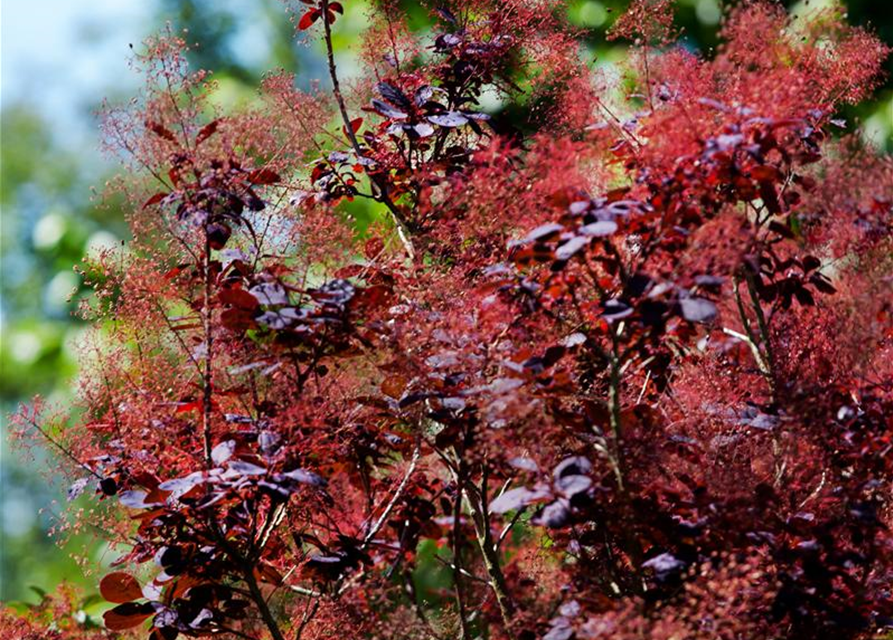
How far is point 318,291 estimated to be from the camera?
1.81 metres

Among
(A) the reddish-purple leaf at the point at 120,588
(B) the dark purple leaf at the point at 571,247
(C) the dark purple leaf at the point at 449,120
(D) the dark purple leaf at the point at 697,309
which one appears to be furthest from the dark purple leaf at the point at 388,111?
(A) the reddish-purple leaf at the point at 120,588

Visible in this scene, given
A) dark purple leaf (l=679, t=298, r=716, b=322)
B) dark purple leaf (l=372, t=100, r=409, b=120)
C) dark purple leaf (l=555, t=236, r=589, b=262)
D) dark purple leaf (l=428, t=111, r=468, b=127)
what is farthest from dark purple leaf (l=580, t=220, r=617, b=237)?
dark purple leaf (l=372, t=100, r=409, b=120)

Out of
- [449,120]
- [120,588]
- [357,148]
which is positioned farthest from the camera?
[357,148]

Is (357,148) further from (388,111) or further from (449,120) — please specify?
(449,120)

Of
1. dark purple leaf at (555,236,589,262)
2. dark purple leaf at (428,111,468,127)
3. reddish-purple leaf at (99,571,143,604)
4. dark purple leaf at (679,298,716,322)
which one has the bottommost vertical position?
reddish-purple leaf at (99,571,143,604)

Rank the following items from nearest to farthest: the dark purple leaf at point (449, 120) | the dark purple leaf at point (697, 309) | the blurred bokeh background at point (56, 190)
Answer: the dark purple leaf at point (697, 309), the dark purple leaf at point (449, 120), the blurred bokeh background at point (56, 190)

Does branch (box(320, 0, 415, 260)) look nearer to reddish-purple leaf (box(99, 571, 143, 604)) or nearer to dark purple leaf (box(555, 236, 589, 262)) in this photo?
dark purple leaf (box(555, 236, 589, 262))

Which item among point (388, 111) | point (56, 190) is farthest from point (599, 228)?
point (56, 190)

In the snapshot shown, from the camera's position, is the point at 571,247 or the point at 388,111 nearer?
the point at 571,247

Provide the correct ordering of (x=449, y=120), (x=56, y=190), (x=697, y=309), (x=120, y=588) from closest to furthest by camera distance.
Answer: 1. (x=697, y=309)
2. (x=120, y=588)
3. (x=449, y=120)
4. (x=56, y=190)

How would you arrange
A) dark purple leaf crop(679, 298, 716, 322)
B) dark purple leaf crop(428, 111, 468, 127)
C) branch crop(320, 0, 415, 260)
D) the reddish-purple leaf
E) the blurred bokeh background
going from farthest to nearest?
the blurred bokeh background < branch crop(320, 0, 415, 260) < dark purple leaf crop(428, 111, 468, 127) < the reddish-purple leaf < dark purple leaf crop(679, 298, 716, 322)

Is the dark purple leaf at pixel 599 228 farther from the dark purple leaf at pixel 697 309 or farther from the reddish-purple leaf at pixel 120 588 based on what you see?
the reddish-purple leaf at pixel 120 588

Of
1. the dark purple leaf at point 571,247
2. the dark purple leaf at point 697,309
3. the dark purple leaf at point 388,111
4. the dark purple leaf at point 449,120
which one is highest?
the dark purple leaf at point 388,111

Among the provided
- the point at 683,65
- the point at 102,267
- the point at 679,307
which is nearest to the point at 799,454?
the point at 679,307
